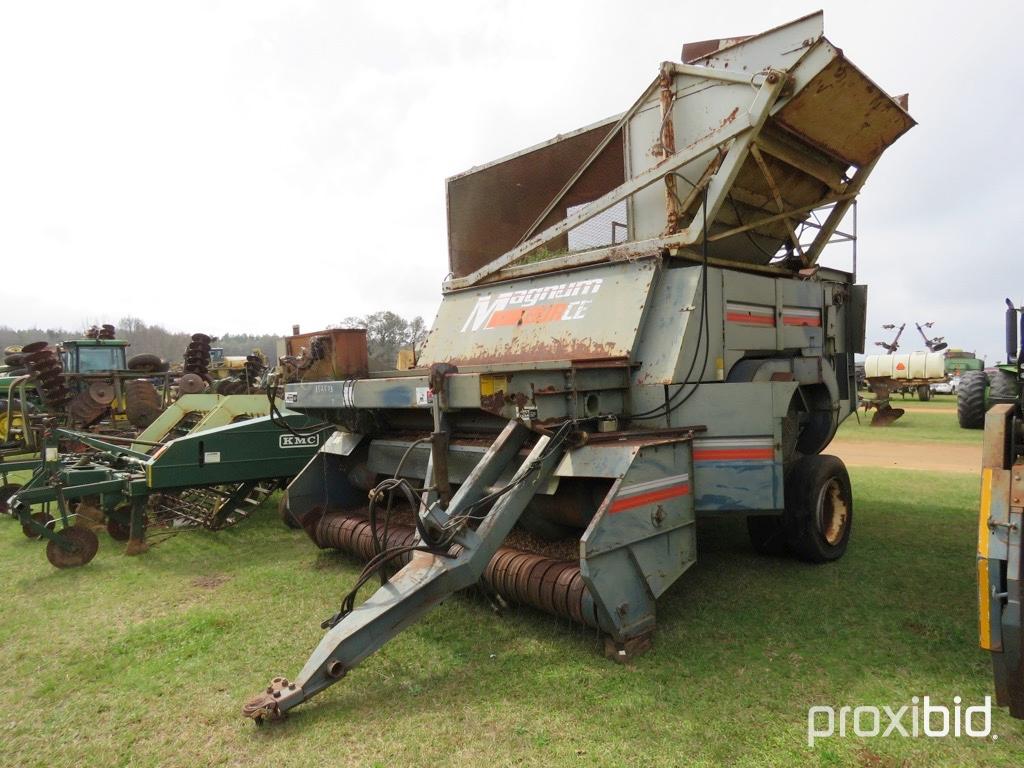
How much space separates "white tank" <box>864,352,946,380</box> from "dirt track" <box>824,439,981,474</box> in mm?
10641

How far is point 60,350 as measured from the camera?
1352 centimetres

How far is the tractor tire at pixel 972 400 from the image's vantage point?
13.0 m

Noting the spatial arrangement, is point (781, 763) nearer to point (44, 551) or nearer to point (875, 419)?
point (44, 551)

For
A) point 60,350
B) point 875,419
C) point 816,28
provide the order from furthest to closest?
point 875,419 → point 60,350 → point 816,28

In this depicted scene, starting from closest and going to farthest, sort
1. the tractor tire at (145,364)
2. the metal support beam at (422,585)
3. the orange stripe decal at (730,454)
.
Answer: the metal support beam at (422,585)
the orange stripe decal at (730,454)
the tractor tire at (145,364)

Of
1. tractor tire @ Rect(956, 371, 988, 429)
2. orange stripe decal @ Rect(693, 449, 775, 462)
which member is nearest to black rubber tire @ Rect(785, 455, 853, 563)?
orange stripe decal @ Rect(693, 449, 775, 462)

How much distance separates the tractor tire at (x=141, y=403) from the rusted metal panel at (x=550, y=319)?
7677mm

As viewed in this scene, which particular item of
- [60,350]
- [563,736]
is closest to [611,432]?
[563,736]

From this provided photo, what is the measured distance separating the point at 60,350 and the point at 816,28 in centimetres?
1446

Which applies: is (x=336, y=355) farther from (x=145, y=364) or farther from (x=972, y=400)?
(x=972, y=400)

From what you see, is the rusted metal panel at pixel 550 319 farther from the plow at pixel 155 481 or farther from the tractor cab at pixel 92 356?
the tractor cab at pixel 92 356

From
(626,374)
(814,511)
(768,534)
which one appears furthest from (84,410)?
(814,511)

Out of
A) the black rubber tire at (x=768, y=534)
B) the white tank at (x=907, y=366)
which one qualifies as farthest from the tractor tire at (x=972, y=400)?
the black rubber tire at (x=768, y=534)

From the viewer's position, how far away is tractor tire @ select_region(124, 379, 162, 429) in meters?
11.1
